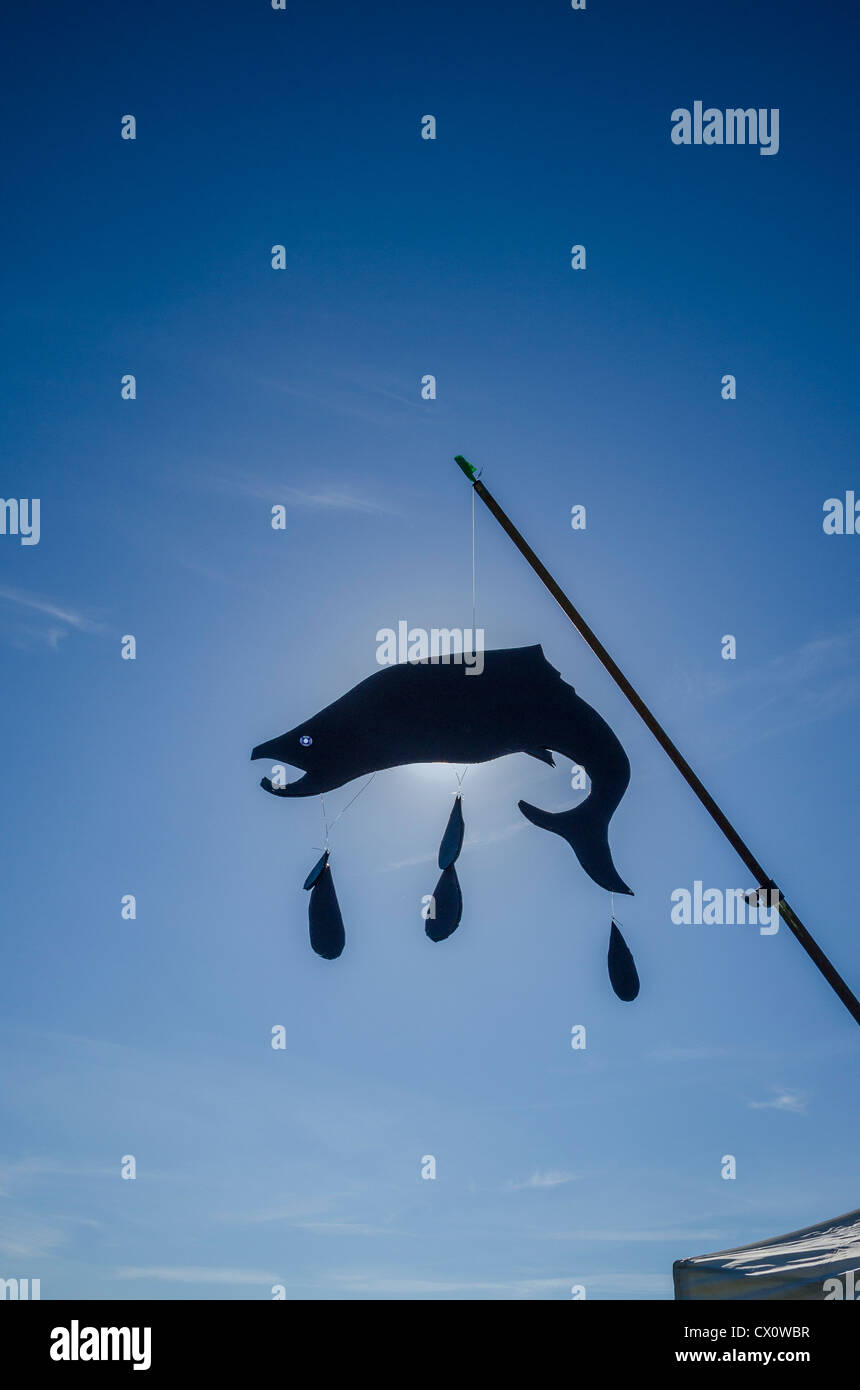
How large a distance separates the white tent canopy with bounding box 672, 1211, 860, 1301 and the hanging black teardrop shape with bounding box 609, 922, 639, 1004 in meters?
1.70

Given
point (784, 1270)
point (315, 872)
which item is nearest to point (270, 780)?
point (315, 872)

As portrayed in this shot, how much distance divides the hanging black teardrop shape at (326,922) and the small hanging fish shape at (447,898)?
1.96ft

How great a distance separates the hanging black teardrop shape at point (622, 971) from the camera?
7.74m

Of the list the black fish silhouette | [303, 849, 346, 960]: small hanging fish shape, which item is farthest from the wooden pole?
[303, 849, 346, 960]: small hanging fish shape

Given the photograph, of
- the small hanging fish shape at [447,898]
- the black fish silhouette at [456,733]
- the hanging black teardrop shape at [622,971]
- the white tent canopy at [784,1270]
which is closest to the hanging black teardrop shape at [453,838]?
the small hanging fish shape at [447,898]

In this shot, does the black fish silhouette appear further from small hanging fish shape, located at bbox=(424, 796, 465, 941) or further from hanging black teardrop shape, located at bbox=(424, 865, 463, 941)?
hanging black teardrop shape, located at bbox=(424, 865, 463, 941)

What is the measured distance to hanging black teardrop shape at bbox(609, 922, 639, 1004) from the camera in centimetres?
774

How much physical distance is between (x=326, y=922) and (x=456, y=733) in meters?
1.57

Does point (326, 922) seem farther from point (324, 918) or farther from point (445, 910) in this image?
point (445, 910)

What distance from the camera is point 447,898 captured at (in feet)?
25.3
